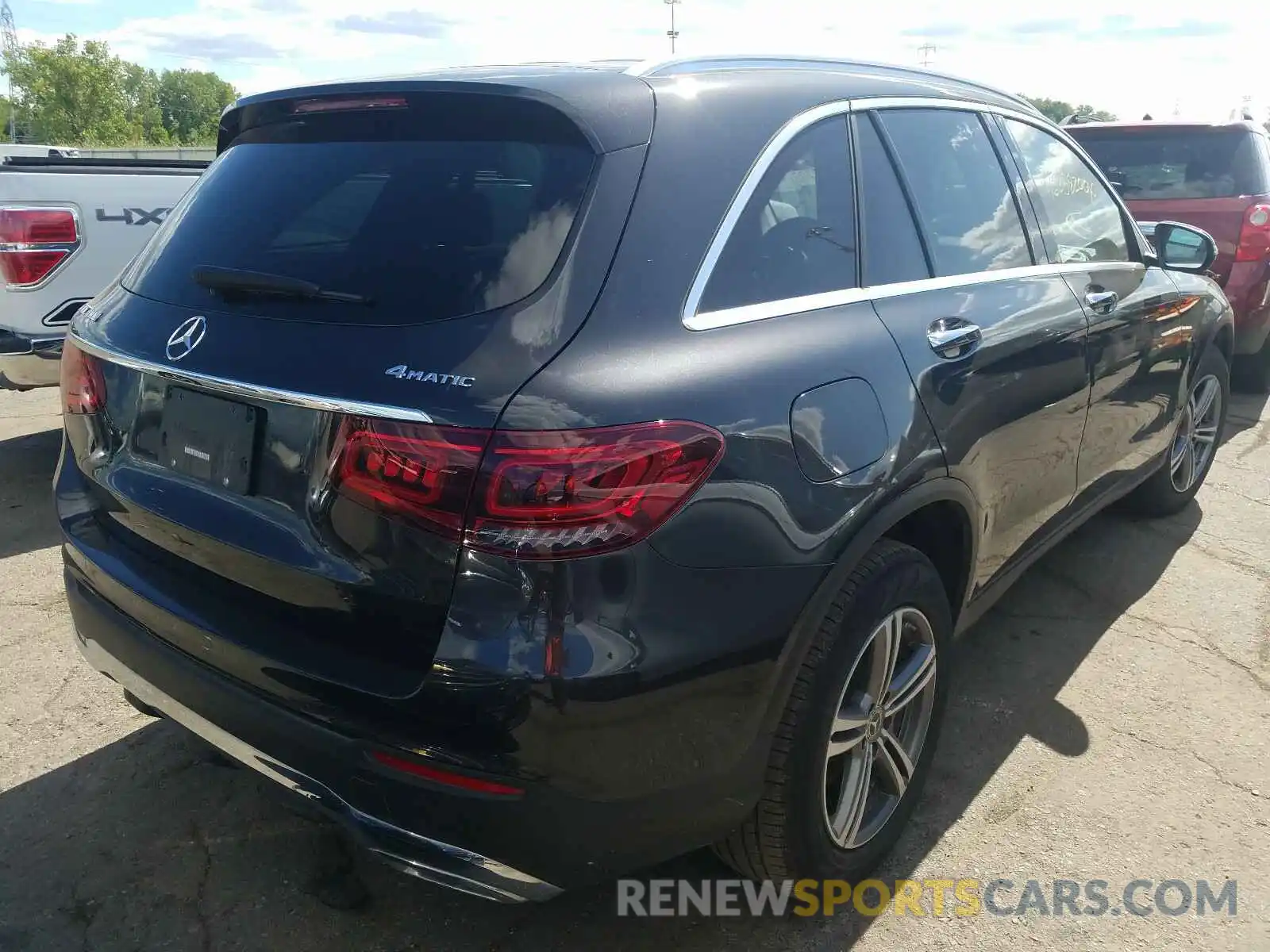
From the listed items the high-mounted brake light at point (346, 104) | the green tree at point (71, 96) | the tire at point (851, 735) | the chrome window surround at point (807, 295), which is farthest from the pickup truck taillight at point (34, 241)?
the green tree at point (71, 96)

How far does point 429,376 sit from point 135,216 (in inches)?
156

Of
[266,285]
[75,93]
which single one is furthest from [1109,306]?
[75,93]

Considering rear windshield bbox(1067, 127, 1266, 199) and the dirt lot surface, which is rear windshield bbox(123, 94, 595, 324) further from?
rear windshield bbox(1067, 127, 1266, 199)

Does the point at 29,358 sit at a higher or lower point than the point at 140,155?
lower

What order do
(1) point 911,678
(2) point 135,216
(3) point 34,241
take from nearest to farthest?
(1) point 911,678 → (3) point 34,241 → (2) point 135,216

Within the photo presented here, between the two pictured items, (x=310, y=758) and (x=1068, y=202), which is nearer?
(x=310, y=758)

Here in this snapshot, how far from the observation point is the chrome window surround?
1.94 meters

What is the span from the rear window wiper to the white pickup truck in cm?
308

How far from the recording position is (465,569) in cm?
169

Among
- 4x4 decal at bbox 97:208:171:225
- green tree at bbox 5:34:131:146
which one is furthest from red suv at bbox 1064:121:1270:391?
green tree at bbox 5:34:131:146

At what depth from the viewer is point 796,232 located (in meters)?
2.21

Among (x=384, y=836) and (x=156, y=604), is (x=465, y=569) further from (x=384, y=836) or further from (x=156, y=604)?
(x=156, y=604)

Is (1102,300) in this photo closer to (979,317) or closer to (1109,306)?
(1109,306)

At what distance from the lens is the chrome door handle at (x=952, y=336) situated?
7.91 feet
